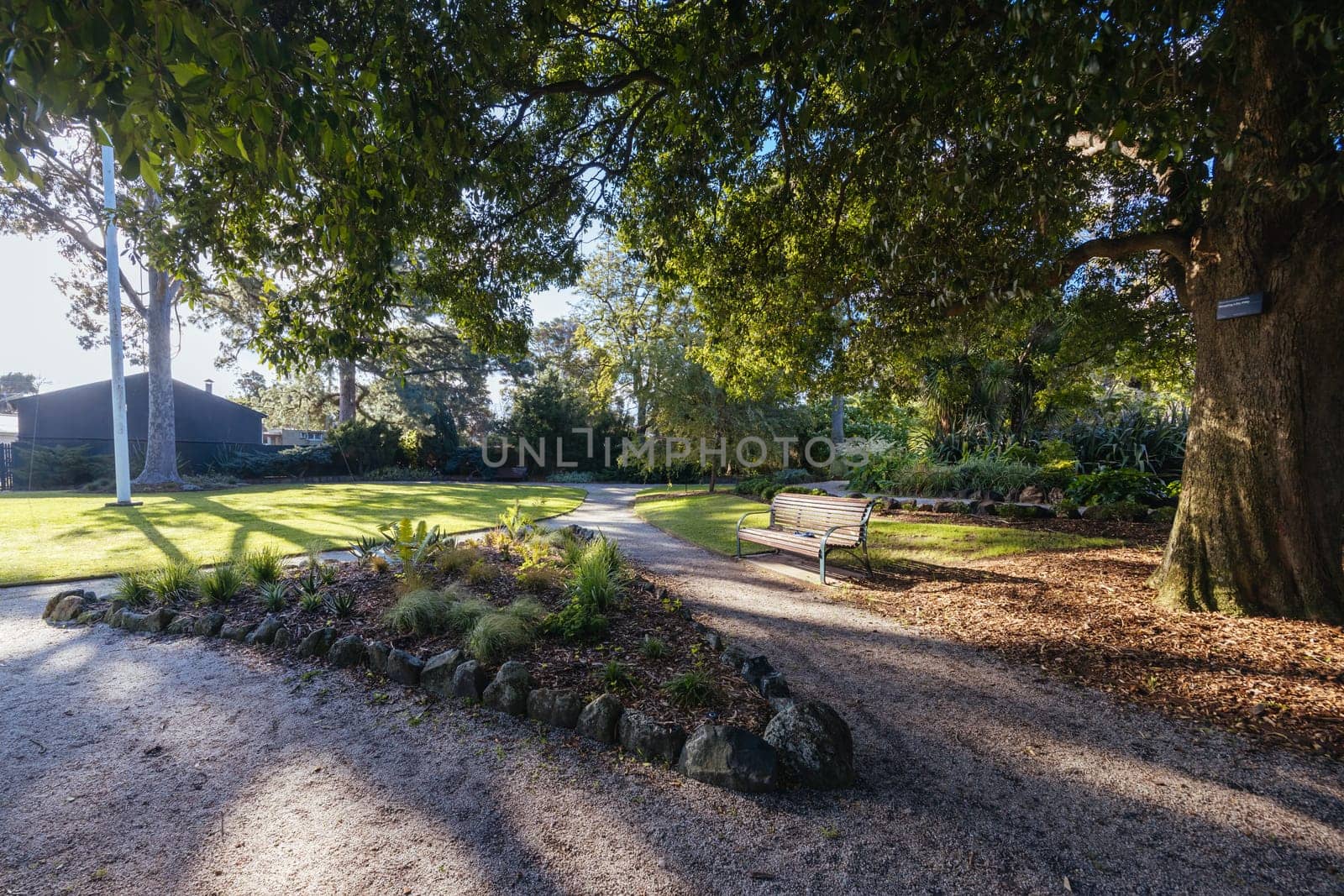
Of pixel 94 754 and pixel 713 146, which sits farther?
pixel 713 146

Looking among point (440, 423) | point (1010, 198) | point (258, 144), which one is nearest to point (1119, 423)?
point (1010, 198)

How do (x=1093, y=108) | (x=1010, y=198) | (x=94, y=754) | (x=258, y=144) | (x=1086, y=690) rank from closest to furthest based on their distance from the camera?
(x=258, y=144) → (x=1093, y=108) → (x=94, y=754) → (x=1086, y=690) → (x=1010, y=198)

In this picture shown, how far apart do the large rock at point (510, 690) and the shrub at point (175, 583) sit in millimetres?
4073

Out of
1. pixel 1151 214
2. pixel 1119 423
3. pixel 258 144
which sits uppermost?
pixel 1151 214

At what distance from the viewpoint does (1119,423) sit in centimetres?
1289

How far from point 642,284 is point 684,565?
23.9 m

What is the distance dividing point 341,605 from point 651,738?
3.33 m

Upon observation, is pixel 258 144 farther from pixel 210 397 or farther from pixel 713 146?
pixel 210 397

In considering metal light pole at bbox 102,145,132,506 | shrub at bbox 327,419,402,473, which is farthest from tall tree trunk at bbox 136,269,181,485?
shrub at bbox 327,419,402,473

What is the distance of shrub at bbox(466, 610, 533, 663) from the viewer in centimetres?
377

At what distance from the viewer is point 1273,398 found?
179 inches

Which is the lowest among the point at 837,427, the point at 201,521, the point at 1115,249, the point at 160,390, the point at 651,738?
the point at 651,738

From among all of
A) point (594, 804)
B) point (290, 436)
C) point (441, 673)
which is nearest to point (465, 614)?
point (441, 673)

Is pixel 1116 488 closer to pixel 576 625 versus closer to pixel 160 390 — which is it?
pixel 576 625
